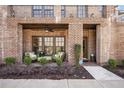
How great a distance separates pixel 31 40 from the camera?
54.6ft

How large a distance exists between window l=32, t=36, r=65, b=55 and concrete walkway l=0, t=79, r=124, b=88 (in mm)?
8834

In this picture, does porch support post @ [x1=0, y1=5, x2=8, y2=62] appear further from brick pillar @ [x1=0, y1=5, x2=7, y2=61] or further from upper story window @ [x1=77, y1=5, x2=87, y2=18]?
upper story window @ [x1=77, y1=5, x2=87, y2=18]

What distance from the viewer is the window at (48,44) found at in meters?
16.9

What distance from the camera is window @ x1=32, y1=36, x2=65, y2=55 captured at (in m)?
16.9

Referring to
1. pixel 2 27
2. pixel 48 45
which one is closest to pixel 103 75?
pixel 2 27

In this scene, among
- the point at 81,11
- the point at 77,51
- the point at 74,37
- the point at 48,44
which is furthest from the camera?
the point at 48,44

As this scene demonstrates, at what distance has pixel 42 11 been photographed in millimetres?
16078

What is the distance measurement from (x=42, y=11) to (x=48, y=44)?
2984 millimetres

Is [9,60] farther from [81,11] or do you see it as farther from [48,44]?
[81,11]

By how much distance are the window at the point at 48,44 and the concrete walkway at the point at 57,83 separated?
883 centimetres

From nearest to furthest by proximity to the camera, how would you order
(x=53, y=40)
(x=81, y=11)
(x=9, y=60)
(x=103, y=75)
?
(x=103, y=75)
(x=9, y=60)
(x=81, y=11)
(x=53, y=40)

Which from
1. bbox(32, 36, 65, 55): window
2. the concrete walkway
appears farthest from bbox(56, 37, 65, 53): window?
the concrete walkway
